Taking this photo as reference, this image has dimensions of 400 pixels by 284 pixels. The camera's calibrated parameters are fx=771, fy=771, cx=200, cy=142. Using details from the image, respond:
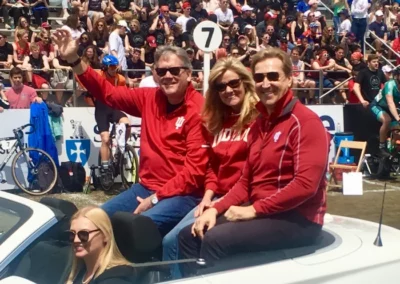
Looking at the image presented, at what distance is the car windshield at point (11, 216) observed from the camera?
3326 millimetres

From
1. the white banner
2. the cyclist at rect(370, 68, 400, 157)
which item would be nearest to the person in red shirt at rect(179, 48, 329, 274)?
the white banner

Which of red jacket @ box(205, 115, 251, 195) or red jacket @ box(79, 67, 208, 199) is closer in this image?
red jacket @ box(205, 115, 251, 195)

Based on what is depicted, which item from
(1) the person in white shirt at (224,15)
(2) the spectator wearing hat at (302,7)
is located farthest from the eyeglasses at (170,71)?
(2) the spectator wearing hat at (302,7)

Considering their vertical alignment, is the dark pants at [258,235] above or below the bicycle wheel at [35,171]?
above

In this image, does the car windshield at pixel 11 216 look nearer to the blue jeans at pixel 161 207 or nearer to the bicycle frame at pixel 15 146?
the blue jeans at pixel 161 207

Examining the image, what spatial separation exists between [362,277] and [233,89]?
1.42 meters

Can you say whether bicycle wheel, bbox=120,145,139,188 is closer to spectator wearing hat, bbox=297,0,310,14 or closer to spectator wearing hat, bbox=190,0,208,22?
spectator wearing hat, bbox=190,0,208,22

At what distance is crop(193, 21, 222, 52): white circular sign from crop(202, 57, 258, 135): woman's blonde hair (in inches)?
235

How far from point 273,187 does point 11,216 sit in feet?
4.28

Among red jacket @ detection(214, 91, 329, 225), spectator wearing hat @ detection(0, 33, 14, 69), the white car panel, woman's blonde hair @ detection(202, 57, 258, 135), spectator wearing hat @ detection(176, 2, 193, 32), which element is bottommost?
the white car panel

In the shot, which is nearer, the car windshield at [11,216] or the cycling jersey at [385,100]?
the car windshield at [11,216]

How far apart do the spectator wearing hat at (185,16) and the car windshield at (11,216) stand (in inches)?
600

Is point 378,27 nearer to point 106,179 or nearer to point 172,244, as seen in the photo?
point 106,179

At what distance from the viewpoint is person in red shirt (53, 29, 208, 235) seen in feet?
15.3
